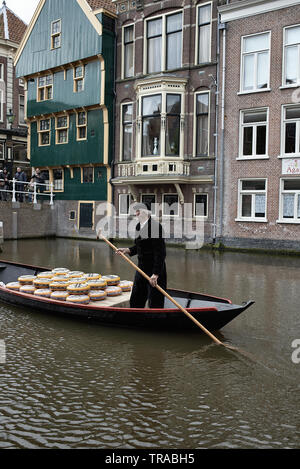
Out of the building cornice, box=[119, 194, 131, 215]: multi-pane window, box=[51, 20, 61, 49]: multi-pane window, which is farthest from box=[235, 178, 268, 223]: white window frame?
box=[51, 20, 61, 49]: multi-pane window

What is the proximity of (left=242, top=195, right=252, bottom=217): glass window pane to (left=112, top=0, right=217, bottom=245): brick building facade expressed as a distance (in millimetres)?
1441

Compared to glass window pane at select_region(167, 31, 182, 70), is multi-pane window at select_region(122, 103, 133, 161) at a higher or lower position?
lower

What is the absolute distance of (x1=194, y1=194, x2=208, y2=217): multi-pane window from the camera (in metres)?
20.8

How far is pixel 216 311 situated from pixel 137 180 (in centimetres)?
1568

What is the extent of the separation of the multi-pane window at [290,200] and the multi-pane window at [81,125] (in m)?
11.9

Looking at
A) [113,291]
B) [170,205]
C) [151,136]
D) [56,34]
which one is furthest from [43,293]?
[56,34]

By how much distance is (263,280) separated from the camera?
39.1ft

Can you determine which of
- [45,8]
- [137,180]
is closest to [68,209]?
[137,180]

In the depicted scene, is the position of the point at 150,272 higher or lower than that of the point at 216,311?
higher

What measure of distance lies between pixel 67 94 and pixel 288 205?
14390 mm

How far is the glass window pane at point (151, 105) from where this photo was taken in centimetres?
2123

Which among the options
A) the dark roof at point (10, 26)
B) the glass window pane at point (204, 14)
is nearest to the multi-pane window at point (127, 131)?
the glass window pane at point (204, 14)

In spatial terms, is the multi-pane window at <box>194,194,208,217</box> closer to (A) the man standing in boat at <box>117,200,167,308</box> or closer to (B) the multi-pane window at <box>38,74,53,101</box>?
(B) the multi-pane window at <box>38,74,53,101</box>
